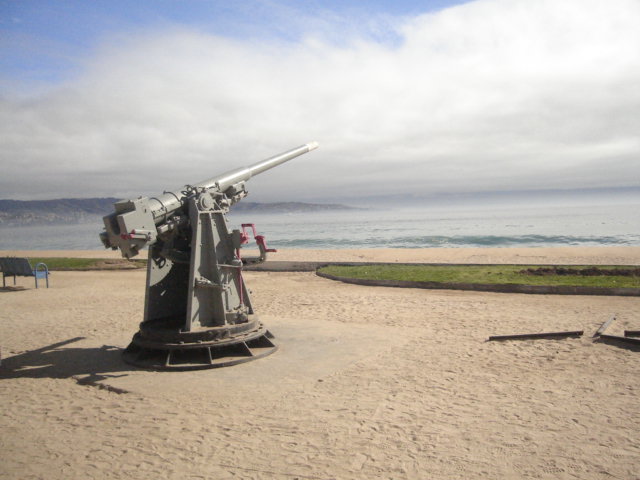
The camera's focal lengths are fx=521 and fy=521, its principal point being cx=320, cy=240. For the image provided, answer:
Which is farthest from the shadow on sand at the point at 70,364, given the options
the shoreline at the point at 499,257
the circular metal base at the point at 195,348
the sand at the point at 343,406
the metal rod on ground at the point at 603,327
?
the shoreline at the point at 499,257

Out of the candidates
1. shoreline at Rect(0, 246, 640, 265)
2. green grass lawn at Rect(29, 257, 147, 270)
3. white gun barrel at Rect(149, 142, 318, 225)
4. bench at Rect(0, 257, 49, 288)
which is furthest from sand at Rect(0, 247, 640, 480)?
shoreline at Rect(0, 246, 640, 265)

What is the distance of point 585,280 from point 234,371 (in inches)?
445

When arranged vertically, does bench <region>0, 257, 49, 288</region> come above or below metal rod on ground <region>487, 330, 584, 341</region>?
above

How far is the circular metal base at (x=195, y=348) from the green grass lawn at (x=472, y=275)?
8369 mm

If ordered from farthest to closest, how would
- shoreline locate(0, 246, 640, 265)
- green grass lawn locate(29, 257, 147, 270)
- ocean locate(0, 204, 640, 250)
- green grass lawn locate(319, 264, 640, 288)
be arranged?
ocean locate(0, 204, 640, 250) → shoreline locate(0, 246, 640, 265) → green grass lawn locate(29, 257, 147, 270) → green grass lawn locate(319, 264, 640, 288)

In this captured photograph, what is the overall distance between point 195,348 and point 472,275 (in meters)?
10.9

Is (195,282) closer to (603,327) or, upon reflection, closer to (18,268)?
(603,327)

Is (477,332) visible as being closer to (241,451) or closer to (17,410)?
(241,451)

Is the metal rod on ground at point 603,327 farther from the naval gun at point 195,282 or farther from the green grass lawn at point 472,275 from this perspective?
the naval gun at point 195,282

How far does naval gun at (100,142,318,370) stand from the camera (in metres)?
7.50

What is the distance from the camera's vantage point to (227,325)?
7.97m

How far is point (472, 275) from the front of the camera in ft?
53.2

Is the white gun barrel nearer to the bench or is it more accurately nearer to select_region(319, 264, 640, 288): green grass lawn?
select_region(319, 264, 640, 288): green grass lawn

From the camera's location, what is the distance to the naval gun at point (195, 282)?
7500mm
